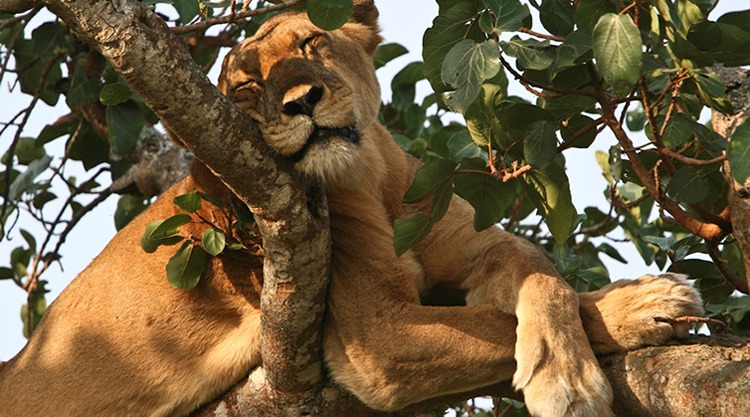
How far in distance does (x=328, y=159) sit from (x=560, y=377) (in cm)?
114

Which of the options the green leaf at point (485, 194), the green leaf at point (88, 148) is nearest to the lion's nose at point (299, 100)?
the green leaf at point (485, 194)

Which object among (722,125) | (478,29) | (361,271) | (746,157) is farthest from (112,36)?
(722,125)

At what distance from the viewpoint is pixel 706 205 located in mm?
3676

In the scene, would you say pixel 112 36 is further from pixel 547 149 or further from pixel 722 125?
pixel 722 125

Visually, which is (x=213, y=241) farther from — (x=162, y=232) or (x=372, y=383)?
(x=372, y=383)

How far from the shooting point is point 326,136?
3666 millimetres

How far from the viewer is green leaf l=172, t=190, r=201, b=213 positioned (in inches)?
139

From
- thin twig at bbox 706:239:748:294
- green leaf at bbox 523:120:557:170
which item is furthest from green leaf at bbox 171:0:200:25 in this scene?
thin twig at bbox 706:239:748:294

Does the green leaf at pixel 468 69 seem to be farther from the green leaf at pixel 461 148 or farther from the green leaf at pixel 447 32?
the green leaf at pixel 461 148

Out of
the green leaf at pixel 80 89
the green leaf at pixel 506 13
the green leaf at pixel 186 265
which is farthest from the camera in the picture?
the green leaf at pixel 80 89

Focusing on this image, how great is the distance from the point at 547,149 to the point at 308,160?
875mm

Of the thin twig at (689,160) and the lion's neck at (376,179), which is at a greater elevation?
the lion's neck at (376,179)

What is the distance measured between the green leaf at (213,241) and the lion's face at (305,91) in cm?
38

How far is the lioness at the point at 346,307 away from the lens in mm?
3543
